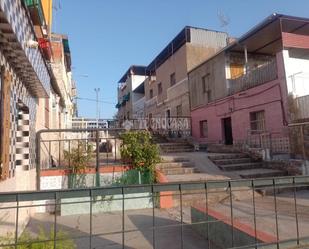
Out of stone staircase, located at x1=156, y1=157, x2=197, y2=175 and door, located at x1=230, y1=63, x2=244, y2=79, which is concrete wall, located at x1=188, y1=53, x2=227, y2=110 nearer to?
door, located at x1=230, y1=63, x2=244, y2=79

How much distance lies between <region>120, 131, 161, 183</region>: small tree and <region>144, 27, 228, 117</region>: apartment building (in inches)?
498

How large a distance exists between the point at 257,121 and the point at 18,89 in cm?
1114

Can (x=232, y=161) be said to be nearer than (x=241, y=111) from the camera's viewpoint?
Yes

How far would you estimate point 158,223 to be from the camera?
20.9ft

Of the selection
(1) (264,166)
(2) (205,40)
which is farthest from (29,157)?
(2) (205,40)

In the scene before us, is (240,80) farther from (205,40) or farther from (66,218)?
(66,218)

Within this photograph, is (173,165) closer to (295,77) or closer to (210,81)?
(295,77)

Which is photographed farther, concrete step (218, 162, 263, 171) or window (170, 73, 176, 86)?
window (170, 73, 176, 86)

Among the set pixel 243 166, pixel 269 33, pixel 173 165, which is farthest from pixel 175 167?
pixel 269 33

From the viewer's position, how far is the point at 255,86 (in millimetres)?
13922

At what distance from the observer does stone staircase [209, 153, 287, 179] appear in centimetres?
1038

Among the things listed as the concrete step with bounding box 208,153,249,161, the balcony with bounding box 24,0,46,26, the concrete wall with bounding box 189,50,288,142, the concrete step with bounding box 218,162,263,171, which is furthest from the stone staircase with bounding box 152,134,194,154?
the balcony with bounding box 24,0,46,26

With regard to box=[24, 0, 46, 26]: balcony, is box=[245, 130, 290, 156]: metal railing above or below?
below

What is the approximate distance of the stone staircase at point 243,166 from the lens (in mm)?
10375
